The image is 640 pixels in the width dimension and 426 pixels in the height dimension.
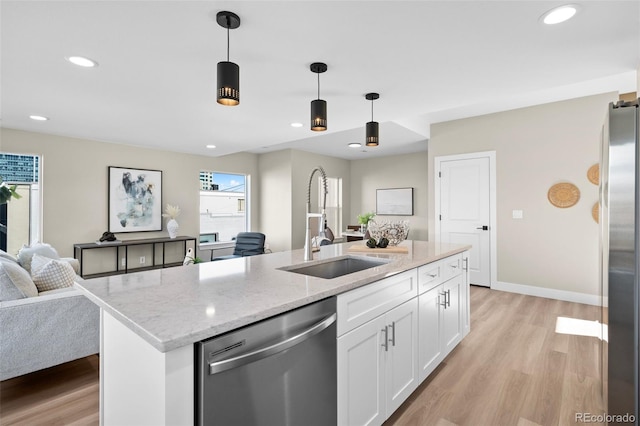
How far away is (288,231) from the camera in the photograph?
6359 mm

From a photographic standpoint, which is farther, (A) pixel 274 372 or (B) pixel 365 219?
(B) pixel 365 219

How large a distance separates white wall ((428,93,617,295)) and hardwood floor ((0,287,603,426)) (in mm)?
1455

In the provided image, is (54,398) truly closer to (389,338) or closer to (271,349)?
(271,349)

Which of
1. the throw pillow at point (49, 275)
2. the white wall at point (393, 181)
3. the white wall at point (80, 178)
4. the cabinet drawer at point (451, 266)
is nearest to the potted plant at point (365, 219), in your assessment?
the white wall at point (393, 181)

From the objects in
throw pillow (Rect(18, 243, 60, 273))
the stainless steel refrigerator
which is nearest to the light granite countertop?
the stainless steel refrigerator

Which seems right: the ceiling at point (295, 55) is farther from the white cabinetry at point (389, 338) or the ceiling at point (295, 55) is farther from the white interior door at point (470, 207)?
the white interior door at point (470, 207)

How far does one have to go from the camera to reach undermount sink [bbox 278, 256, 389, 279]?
2004mm

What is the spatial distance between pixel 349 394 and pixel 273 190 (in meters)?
5.51

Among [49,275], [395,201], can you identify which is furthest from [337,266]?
[395,201]

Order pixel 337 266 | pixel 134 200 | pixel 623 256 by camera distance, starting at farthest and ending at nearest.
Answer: pixel 134 200 → pixel 337 266 → pixel 623 256

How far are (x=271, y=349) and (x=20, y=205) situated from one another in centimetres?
508

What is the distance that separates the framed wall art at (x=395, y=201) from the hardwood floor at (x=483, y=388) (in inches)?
160

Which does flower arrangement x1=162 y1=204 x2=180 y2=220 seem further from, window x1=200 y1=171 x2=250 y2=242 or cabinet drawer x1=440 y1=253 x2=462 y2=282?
cabinet drawer x1=440 y1=253 x2=462 y2=282

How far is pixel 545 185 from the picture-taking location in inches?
168
